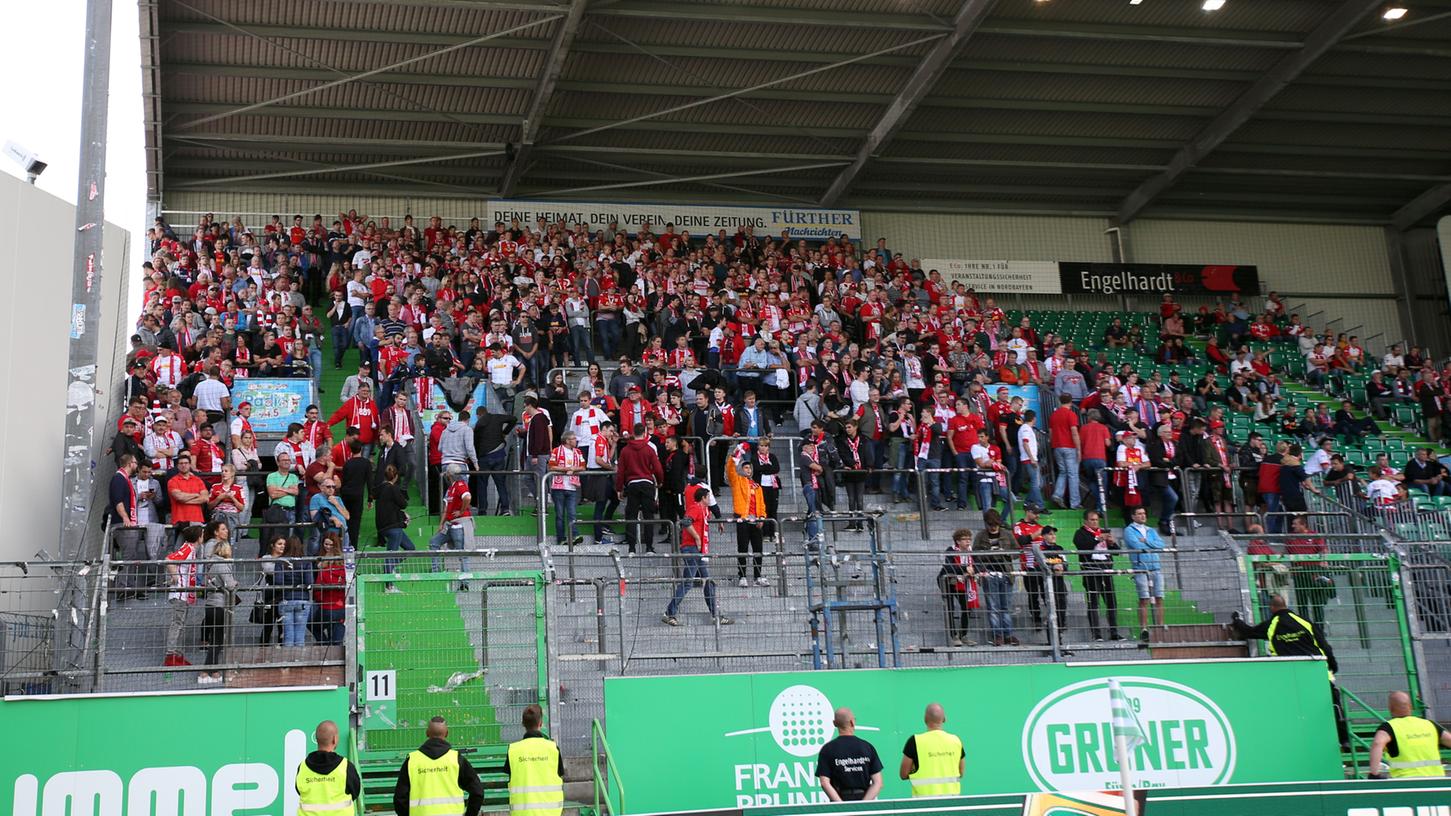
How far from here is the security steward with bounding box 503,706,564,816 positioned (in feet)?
34.1

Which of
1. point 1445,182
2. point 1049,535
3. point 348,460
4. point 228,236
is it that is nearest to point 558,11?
point 228,236

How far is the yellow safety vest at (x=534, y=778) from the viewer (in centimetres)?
1041

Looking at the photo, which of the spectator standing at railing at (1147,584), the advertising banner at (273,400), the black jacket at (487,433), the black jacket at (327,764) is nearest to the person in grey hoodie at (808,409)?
the black jacket at (487,433)

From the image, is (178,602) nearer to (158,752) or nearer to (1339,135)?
(158,752)

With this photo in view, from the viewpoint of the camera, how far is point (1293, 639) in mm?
13977

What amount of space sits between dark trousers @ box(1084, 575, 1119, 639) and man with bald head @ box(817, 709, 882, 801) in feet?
15.0

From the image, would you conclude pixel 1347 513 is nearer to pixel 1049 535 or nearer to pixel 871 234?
pixel 1049 535

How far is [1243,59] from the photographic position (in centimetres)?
2734

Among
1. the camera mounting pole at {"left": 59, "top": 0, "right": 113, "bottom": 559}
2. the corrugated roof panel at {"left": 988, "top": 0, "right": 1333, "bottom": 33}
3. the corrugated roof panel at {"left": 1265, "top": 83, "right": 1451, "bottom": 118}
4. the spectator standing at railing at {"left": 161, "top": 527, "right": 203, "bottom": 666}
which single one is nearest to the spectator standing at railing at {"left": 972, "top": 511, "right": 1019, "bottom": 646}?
the spectator standing at railing at {"left": 161, "top": 527, "right": 203, "bottom": 666}

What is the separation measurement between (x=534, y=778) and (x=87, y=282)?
640 centimetres

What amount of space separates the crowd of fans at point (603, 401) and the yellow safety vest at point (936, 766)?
132 inches

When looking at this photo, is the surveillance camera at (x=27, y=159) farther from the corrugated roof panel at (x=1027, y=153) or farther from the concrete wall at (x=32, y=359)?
the corrugated roof panel at (x=1027, y=153)

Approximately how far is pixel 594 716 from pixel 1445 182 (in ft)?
96.0

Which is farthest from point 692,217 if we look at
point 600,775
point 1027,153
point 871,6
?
point 600,775
